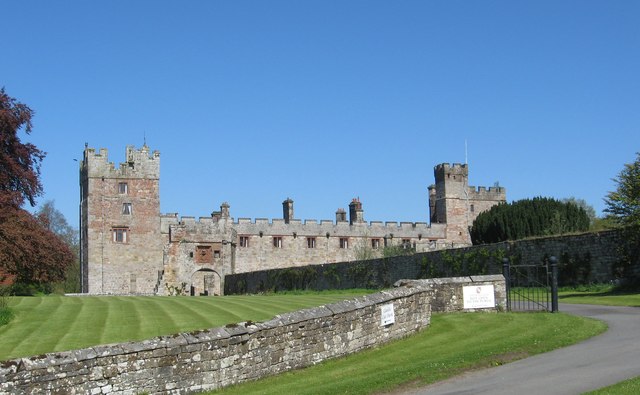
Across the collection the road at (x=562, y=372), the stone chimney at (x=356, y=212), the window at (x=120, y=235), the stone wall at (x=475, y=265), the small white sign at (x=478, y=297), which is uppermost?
the stone chimney at (x=356, y=212)

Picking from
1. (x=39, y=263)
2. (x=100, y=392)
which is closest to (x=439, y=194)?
(x=39, y=263)

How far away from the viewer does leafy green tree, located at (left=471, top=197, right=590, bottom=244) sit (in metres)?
57.5

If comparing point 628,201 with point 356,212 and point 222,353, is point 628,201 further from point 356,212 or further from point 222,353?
point 356,212

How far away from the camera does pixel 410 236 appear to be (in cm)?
6931

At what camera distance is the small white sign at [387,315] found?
17.1 m

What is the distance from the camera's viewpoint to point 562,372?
12.7m

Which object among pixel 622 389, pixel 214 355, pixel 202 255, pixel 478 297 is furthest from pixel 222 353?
pixel 202 255

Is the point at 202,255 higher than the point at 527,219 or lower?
lower

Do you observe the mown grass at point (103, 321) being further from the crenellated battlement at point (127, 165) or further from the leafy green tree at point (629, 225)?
the crenellated battlement at point (127, 165)

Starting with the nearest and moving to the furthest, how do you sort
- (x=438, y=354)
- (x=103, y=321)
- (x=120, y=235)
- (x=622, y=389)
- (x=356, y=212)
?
1. (x=622, y=389)
2. (x=438, y=354)
3. (x=103, y=321)
4. (x=120, y=235)
5. (x=356, y=212)

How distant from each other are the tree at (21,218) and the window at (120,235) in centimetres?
2422

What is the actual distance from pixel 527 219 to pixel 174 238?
2519cm

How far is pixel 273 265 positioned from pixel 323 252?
416 cm

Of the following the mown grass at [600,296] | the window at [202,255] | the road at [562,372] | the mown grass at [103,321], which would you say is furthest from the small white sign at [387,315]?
the window at [202,255]
